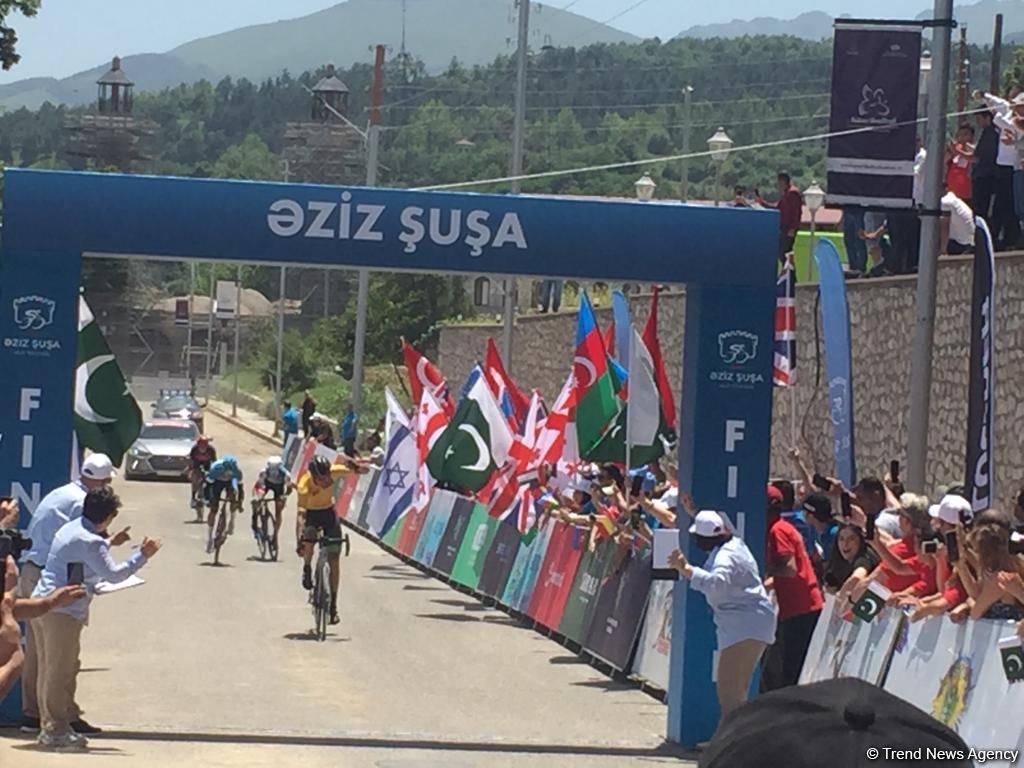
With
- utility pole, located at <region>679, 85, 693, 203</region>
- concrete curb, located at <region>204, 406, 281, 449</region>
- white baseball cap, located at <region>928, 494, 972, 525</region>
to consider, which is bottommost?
concrete curb, located at <region>204, 406, 281, 449</region>

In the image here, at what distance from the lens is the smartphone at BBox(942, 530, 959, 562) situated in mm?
10946

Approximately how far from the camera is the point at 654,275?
14.2m

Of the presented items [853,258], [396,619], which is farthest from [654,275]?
[853,258]

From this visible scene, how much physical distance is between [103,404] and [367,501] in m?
15.9

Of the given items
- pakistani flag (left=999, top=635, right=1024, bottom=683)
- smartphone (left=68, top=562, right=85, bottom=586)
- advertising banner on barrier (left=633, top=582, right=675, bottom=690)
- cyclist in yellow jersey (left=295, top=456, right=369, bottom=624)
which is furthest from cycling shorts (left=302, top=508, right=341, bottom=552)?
pakistani flag (left=999, top=635, right=1024, bottom=683)

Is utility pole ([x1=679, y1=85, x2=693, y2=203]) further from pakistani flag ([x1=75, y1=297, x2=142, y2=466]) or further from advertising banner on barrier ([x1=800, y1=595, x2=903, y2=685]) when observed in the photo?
advertising banner on barrier ([x1=800, y1=595, x2=903, y2=685])

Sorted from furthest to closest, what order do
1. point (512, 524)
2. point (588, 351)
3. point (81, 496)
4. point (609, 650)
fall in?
point (512, 524)
point (588, 351)
point (609, 650)
point (81, 496)

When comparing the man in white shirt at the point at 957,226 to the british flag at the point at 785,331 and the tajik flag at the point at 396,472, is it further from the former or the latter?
the tajik flag at the point at 396,472

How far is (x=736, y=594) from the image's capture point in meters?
12.7

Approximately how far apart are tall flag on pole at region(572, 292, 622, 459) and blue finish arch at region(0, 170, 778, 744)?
18.9ft

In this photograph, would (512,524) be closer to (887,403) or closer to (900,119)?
(887,403)

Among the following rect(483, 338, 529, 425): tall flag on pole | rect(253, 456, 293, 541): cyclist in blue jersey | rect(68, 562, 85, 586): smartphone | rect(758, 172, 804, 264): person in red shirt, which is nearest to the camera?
rect(68, 562, 85, 586): smartphone

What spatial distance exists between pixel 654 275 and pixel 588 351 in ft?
25.0

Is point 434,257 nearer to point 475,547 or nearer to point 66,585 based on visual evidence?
point 66,585
